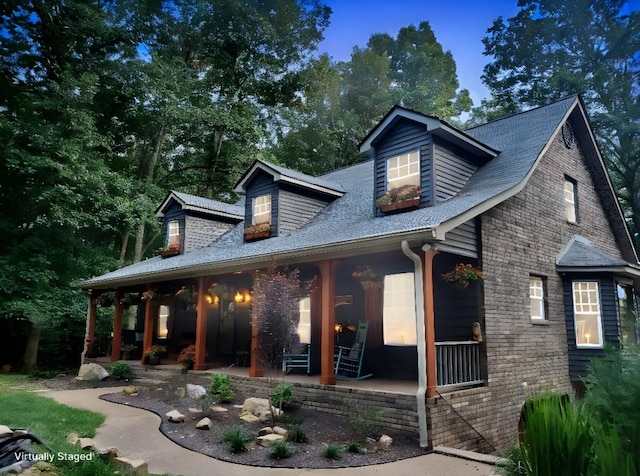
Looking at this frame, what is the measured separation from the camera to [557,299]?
1090 centimetres

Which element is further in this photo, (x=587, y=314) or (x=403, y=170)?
(x=587, y=314)

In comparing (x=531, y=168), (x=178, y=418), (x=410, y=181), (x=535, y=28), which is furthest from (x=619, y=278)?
(x=535, y=28)

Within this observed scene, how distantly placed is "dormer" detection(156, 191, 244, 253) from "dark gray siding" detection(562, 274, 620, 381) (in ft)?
36.1

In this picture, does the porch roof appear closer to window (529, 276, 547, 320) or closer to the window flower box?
the window flower box

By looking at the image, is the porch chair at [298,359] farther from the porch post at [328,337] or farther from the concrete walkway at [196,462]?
the concrete walkway at [196,462]

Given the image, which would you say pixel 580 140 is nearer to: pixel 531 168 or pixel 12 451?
pixel 531 168

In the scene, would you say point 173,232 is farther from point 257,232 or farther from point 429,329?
point 429,329

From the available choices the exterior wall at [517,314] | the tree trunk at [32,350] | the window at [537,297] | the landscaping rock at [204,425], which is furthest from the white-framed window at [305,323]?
the tree trunk at [32,350]

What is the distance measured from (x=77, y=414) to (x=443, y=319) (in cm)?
739

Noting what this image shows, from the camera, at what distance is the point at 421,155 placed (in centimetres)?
1003

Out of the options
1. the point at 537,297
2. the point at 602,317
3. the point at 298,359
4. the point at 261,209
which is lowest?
the point at 298,359

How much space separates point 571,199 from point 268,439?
1040cm

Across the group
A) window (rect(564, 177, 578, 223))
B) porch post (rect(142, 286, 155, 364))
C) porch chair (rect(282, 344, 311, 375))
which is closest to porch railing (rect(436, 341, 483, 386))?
porch chair (rect(282, 344, 311, 375))

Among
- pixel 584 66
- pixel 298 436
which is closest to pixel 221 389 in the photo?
pixel 298 436
